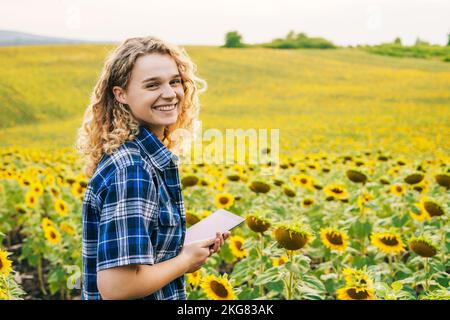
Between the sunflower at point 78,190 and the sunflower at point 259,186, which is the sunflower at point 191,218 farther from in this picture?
the sunflower at point 78,190

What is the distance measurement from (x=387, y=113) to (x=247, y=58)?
9.40 ft

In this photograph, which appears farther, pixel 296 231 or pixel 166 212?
pixel 296 231

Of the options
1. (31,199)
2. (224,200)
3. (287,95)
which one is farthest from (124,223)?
(287,95)

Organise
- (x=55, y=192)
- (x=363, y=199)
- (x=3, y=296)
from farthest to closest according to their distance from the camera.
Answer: (x=55, y=192) < (x=363, y=199) < (x=3, y=296)

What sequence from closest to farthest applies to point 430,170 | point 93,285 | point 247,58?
point 93,285 < point 430,170 < point 247,58

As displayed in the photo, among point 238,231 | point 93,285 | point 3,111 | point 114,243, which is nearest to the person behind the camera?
point 114,243

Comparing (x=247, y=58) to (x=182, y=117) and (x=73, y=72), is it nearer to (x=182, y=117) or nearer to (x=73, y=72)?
(x=73, y=72)

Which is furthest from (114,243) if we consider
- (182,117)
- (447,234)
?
(447,234)

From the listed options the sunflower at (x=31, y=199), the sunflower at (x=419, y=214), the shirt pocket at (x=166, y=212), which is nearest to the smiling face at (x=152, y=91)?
the shirt pocket at (x=166, y=212)

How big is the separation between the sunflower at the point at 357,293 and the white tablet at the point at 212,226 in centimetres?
33

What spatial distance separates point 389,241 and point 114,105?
43.2 inches

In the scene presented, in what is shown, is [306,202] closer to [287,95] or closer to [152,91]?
[152,91]

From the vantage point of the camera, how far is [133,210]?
91cm

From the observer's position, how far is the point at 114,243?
0.91 metres
